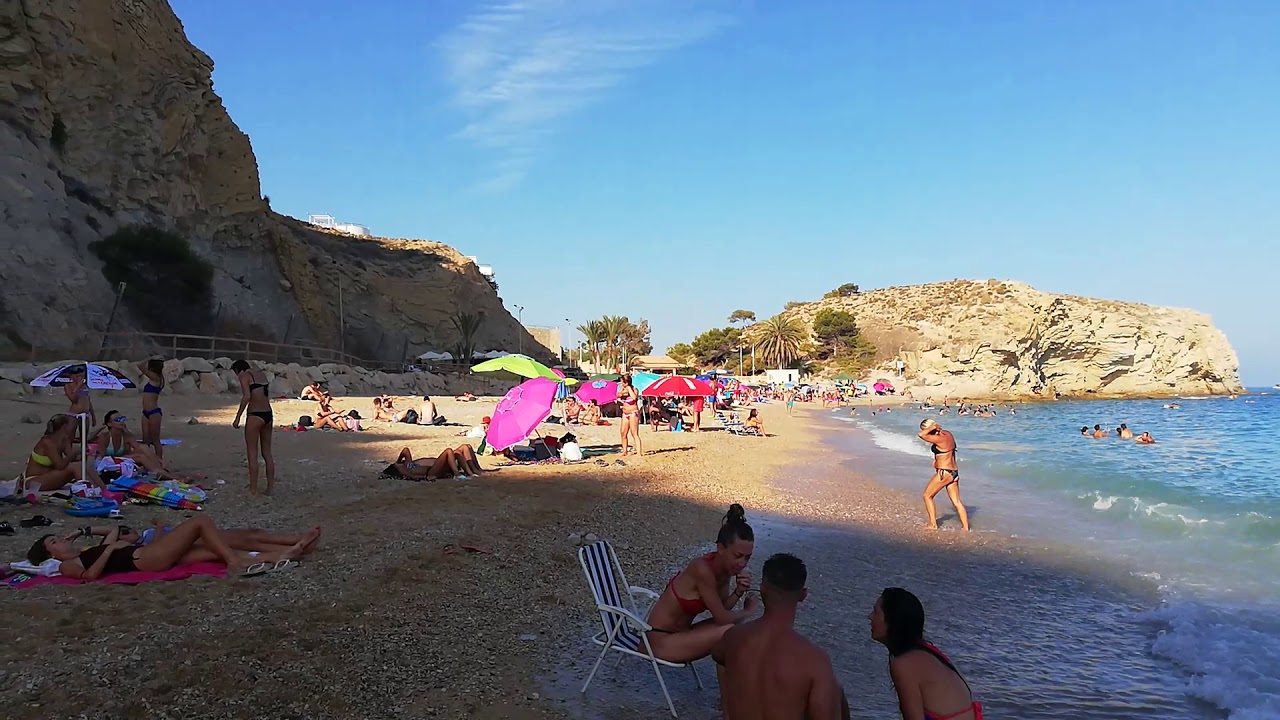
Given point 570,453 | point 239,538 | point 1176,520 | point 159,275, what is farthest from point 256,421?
point 159,275

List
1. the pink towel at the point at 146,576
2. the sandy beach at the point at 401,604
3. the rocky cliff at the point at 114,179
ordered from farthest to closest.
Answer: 1. the rocky cliff at the point at 114,179
2. the pink towel at the point at 146,576
3. the sandy beach at the point at 401,604

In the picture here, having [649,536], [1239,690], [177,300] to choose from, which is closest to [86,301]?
[177,300]

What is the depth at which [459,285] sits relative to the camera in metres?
54.5

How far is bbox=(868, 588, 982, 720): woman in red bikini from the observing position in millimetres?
2699

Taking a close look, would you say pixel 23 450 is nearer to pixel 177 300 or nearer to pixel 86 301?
pixel 86 301

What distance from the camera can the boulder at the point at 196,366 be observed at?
20688 mm

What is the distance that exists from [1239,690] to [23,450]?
45.3 ft

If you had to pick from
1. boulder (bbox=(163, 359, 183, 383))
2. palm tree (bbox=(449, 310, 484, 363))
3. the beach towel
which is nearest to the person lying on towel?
the beach towel

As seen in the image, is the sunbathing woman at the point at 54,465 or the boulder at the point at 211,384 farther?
the boulder at the point at 211,384

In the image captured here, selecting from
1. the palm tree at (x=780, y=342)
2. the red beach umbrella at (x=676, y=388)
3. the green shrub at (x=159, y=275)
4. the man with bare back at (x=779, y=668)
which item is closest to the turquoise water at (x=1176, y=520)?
the man with bare back at (x=779, y=668)

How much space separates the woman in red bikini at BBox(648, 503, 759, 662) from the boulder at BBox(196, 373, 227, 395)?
65.4ft

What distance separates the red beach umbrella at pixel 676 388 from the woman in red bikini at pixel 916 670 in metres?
16.4

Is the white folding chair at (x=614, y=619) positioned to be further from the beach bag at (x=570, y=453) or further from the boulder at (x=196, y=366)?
the boulder at (x=196, y=366)

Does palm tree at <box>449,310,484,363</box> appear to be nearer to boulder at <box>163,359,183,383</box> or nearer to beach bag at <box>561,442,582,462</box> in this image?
boulder at <box>163,359,183,383</box>
